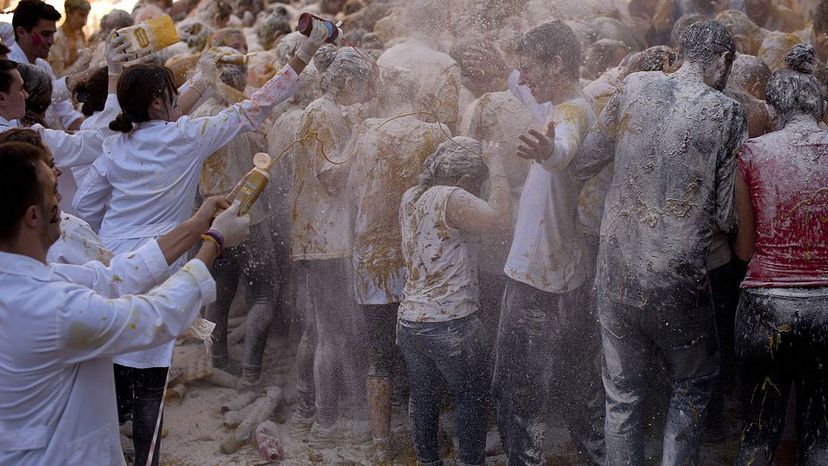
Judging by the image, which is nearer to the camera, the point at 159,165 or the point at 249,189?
the point at 249,189

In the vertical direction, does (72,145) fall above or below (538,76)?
below

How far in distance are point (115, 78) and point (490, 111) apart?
213 cm

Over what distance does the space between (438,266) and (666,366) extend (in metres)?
1.13

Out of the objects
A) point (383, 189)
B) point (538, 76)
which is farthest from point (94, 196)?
point (538, 76)

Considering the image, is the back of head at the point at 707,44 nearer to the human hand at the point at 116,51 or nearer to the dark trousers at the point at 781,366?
the dark trousers at the point at 781,366

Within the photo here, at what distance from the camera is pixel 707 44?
329cm

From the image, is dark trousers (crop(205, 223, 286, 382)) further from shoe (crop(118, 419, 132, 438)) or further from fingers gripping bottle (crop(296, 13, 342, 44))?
fingers gripping bottle (crop(296, 13, 342, 44))

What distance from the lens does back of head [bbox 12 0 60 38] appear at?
19.6 feet

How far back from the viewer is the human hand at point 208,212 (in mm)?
2738

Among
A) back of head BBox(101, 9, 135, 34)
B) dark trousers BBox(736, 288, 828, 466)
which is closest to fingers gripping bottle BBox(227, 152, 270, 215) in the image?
dark trousers BBox(736, 288, 828, 466)

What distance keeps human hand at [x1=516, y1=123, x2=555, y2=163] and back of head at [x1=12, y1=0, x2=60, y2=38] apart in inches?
175

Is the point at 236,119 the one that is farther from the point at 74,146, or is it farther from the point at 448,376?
the point at 448,376

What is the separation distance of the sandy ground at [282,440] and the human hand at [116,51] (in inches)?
83.5

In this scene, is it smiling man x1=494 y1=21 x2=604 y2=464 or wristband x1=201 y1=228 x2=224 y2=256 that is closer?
wristband x1=201 y1=228 x2=224 y2=256
